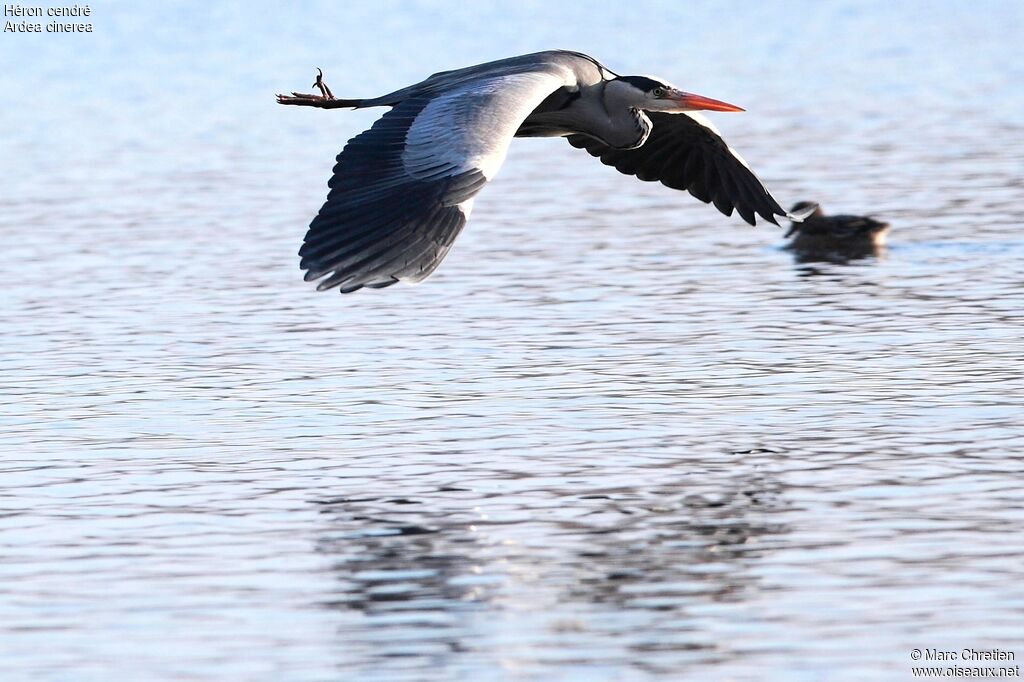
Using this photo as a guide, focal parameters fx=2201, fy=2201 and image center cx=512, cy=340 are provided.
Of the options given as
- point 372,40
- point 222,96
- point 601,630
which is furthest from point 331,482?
point 372,40

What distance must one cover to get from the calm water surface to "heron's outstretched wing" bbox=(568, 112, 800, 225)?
0.95 metres

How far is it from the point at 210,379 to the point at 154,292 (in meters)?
3.49

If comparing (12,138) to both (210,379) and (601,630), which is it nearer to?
(210,379)

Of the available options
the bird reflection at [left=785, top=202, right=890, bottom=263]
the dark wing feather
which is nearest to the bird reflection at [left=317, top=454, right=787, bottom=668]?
the dark wing feather

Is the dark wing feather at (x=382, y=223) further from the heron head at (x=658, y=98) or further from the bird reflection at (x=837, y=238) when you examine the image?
the bird reflection at (x=837, y=238)

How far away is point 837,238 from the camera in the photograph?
1800 centimetres

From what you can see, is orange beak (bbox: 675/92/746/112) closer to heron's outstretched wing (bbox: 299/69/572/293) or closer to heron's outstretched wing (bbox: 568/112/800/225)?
heron's outstretched wing (bbox: 568/112/800/225)

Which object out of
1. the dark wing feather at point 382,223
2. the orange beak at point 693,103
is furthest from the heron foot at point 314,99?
the dark wing feather at point 382,223

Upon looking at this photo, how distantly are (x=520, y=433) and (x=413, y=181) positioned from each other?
1855mm

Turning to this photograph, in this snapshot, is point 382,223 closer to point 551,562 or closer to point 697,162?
point 551,562

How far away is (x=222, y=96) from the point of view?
33.6 m

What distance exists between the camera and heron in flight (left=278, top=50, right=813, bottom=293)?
9.24 metres

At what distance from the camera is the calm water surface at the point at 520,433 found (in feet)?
25.8

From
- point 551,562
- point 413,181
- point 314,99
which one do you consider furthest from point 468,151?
point 314,99
